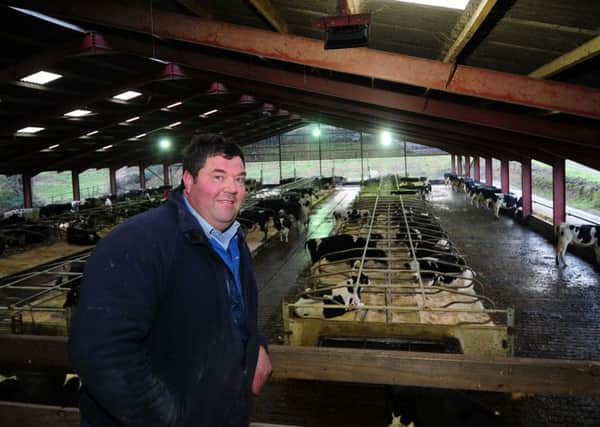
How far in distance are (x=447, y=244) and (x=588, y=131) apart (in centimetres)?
315

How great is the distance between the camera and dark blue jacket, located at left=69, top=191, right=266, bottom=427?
1.22m

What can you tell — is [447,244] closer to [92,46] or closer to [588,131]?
[588,131]

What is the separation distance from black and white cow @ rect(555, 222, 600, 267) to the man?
1087cm

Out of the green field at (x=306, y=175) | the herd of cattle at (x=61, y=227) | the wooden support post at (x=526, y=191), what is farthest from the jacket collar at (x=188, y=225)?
the green field at (x=306, y=175)

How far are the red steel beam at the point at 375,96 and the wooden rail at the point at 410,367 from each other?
19.4 ft

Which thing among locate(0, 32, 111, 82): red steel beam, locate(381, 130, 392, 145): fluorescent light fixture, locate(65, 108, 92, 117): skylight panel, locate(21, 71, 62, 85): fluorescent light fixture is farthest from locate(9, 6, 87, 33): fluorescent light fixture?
locate(381, 130, 392, 145): fluorescent light fixture

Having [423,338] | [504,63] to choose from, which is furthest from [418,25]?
[423,338]

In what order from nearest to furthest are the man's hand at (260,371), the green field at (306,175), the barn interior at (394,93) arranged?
the man's hand at (260,371), the barn interior at (394,93), the green field at (306,175)

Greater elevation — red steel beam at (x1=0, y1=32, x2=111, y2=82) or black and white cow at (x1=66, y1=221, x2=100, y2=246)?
red steel beam at (x1=0, y1=32, x2=111, y2=82)

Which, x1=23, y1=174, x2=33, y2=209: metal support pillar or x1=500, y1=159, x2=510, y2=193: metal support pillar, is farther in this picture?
x1=23, y1=174, x2=33, y2=209: metal support pillar

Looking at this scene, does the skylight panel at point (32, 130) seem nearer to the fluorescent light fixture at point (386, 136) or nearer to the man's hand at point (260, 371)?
the fluorescent light fixture at point (386, 136)

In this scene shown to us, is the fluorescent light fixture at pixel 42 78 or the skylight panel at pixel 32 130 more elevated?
the fluorescent light fixture at pixel 42 78

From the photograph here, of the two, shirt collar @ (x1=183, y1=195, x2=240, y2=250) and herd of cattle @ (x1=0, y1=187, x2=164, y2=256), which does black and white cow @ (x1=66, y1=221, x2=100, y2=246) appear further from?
shirt collar @ (x1=183, y1=195, x2=240, y2=250)

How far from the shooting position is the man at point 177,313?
4.02 ft
